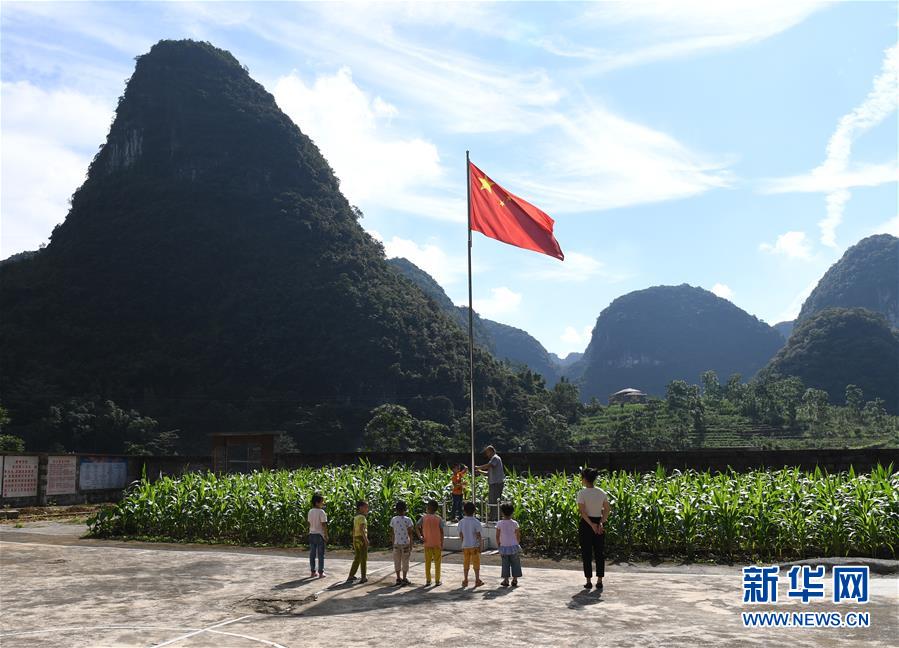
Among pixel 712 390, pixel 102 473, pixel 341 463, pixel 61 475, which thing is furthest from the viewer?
pixel 712 390

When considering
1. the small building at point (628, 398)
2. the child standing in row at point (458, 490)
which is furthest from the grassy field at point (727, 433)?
the child standing in row at point (458, 490)

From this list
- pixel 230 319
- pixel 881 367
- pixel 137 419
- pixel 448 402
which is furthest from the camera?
pixel 881 367

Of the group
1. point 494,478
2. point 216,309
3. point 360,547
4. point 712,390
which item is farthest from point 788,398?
point 360,547

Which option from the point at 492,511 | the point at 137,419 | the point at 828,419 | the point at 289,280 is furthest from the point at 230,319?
the point at 492,511

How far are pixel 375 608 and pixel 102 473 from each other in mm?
21224

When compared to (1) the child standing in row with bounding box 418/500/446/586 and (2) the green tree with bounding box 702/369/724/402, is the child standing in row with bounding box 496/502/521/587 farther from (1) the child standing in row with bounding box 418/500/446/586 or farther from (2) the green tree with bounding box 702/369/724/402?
(2) the green tree with bounding box 702/369/724/402

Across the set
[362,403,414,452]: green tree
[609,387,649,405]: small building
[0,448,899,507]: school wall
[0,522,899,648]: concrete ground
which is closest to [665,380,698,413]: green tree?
[609,387,649,405]: small building

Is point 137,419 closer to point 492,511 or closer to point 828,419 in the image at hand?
point 492,511

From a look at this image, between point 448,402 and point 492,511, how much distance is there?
88.1 metres

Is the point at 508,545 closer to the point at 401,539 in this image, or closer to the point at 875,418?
the point at 401,539

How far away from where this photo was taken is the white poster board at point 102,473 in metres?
26.0

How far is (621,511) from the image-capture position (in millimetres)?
13328

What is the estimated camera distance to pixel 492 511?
1445cm

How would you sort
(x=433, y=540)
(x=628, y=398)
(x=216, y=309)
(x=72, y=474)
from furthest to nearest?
1. (x=628, y=398)
2. (x=216, y=309)
3. (x=72, y=474)
4. (x=433, y=540)
